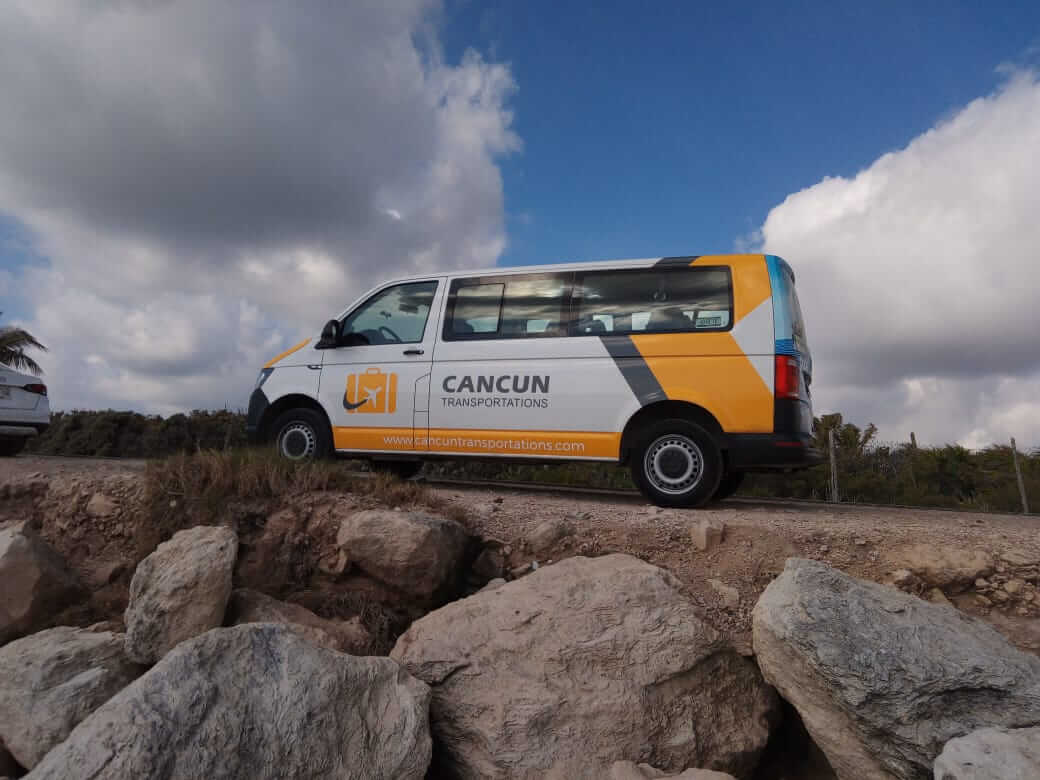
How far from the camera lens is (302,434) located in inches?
274

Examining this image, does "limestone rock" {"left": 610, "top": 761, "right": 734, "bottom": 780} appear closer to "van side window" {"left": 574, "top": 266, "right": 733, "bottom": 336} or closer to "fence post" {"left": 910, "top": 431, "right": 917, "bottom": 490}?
"van side window" {"left": 574, "top": 266, "right": 733, "bottom": 336}

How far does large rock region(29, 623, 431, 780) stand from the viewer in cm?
254

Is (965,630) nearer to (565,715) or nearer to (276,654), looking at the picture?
(565,715)

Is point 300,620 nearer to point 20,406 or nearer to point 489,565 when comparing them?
point 489,565

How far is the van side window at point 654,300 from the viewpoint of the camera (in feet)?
18.9

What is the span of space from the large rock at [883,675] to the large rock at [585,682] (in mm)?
373

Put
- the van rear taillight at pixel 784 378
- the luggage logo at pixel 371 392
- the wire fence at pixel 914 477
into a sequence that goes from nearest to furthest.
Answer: the van rear taillight at pixel 784 378, the luggage logo at pixel 371 392, the wire fence at pixel 914 477

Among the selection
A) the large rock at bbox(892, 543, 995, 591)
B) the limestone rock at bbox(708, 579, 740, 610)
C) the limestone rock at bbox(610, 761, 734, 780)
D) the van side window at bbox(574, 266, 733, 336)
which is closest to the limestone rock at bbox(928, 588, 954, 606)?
the large rock at bbox(892, 543, 995, 591)

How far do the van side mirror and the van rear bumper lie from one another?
3881 mm

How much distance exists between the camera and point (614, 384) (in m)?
5.80

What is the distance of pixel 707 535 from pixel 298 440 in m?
4.27

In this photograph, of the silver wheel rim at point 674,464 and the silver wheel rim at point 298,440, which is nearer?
the silver wheel rim at point 674,464

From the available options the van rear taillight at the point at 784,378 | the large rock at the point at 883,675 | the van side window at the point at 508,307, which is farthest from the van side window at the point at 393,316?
the large rock at the point at 883,675

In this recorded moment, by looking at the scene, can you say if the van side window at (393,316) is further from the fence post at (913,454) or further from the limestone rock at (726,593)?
the fence post at (913,454)
